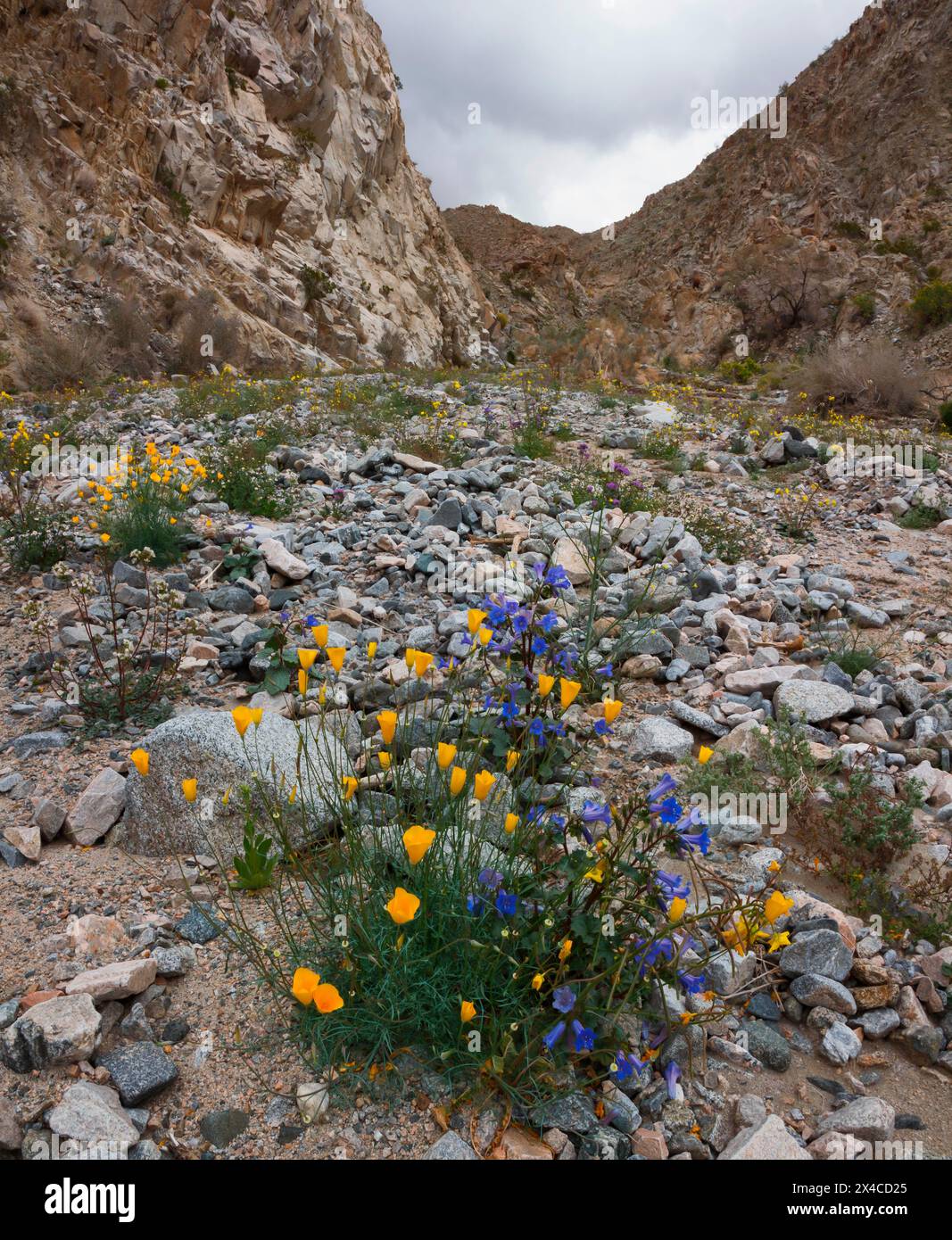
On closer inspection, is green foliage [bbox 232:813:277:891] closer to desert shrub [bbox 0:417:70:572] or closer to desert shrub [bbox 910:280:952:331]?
desert shrub [bbox 0:417:70:572]

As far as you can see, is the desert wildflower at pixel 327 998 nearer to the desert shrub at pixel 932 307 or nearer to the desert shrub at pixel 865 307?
the desert shrub at pixel 932 307

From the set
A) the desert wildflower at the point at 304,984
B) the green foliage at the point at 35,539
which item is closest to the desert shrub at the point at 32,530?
the green foliage at the point at 35,539

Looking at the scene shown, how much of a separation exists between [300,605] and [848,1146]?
3.24 metres

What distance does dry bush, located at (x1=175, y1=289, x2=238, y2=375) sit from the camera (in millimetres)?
14086

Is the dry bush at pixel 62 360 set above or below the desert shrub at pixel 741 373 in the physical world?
below

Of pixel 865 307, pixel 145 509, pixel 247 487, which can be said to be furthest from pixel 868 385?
pixel 865 307

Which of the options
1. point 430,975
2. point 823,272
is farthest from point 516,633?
point 823,272

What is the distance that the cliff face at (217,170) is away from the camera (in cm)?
1434

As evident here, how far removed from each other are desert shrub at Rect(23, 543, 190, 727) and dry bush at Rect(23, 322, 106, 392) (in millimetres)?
9131

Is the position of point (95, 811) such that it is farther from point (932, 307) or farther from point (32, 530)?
point (932, 307)

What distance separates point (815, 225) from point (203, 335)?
2667 cm

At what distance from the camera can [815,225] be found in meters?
29.9

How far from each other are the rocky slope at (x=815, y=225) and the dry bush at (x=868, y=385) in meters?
9.63

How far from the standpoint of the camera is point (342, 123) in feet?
78.2
